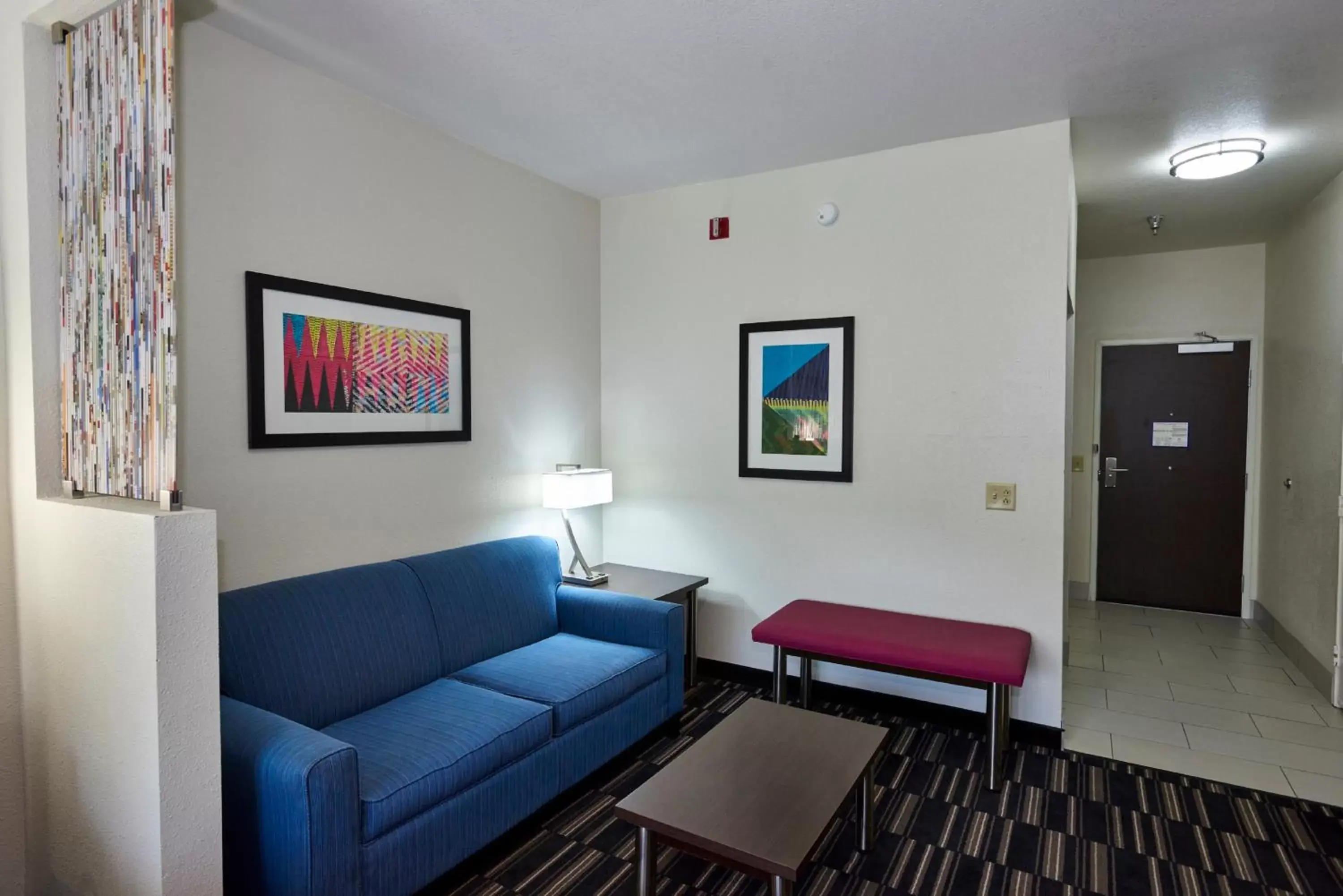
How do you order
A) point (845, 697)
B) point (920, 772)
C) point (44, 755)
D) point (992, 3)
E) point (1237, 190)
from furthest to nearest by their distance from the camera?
point (1237, 190), point (845, 697), point (920, 772), point (992, 3), point (44, 755)

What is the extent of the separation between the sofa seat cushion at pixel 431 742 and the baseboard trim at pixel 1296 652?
3.86 metres

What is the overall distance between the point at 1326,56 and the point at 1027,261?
109 cm

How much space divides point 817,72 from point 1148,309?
159 inches

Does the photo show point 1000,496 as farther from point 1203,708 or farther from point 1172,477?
point 1172,477

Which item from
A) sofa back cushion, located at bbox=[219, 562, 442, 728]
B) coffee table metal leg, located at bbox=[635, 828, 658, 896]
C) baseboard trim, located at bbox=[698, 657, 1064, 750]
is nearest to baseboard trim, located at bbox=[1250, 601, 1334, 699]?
baseboard trim, located at bbox=[698, 657, 1064, 750]

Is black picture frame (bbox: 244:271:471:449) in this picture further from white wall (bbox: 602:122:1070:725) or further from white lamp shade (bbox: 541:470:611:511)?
white wall (bbox: 602:122:1070:725)

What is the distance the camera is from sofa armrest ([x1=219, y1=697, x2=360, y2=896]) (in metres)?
1.70

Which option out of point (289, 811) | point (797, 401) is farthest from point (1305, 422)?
point (289, 811)

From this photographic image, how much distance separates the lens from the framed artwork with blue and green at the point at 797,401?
11.6 feet

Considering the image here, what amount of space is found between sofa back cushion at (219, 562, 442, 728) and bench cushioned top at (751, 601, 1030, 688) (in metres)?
1.47

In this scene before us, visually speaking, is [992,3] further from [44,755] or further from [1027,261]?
[44,755]

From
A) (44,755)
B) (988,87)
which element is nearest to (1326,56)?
(988,87)

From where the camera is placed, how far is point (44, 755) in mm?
1882

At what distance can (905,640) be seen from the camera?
119 inches
